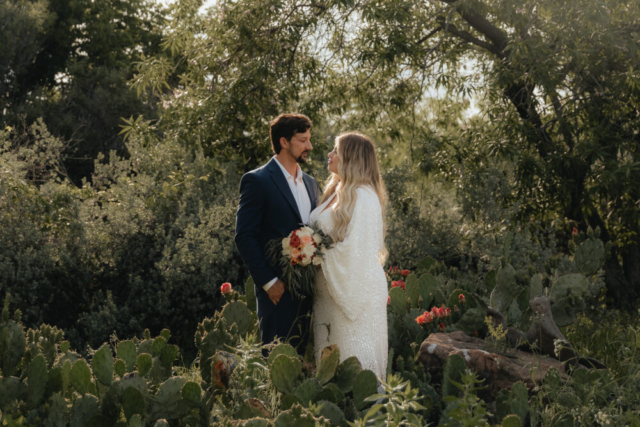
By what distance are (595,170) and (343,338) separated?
427cm

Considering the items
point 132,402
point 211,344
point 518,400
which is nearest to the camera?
point 132,402

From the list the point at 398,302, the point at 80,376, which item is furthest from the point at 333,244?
the point at 80,376

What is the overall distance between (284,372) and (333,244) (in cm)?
93

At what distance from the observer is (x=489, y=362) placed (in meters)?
3.54

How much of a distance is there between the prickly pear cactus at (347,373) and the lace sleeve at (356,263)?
0.31 meters

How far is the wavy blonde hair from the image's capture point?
350cm

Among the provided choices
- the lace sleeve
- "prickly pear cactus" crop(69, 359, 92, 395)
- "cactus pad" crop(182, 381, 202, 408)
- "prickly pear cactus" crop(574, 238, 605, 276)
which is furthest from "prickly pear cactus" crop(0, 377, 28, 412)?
"prickly pear cactus" crop(574, 238, 605, 276)

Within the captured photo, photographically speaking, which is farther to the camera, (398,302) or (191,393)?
(398,302)

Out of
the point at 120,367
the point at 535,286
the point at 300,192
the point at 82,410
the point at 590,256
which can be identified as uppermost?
the point at 300,192

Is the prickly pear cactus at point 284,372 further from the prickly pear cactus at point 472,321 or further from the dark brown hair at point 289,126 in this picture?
the prickly pear cactus at point 472,321

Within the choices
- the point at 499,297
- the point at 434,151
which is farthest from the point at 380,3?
the point at 499,297

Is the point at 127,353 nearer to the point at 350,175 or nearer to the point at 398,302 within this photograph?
the point at 350,175

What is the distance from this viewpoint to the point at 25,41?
1645cm

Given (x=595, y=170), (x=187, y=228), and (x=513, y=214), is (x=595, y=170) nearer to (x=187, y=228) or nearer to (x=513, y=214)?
(x=513, y=214)
